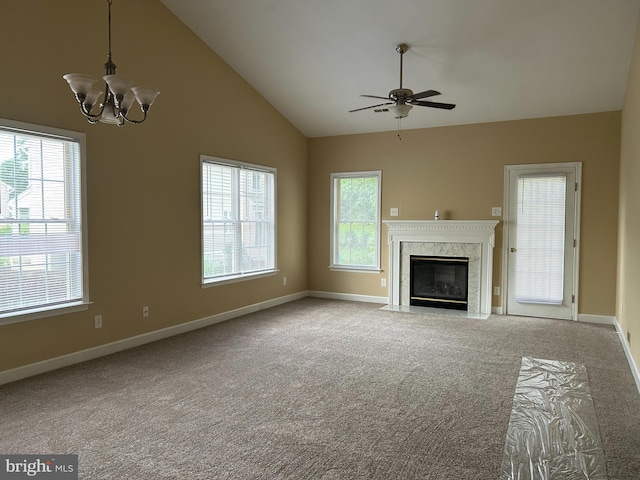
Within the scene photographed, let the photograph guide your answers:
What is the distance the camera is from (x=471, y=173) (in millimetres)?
6777

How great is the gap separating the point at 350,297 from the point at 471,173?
2777 mm

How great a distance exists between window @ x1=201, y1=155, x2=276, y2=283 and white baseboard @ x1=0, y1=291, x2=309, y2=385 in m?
0.50

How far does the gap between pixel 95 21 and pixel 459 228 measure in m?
5.20

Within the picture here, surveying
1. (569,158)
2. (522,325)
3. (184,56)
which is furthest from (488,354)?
(184,56)

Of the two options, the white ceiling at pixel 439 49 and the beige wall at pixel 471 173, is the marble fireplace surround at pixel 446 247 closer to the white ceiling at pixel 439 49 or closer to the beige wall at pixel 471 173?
the beige wall at pixel 471 173

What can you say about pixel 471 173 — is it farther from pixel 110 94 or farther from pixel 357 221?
pixel 110 94

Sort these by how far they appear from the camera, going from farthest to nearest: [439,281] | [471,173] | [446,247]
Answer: [439,281], [446,247], [471,173]

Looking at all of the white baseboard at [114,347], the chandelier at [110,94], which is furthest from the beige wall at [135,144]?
the chandelier at [110,94]

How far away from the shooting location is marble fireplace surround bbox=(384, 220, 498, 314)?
263 inches

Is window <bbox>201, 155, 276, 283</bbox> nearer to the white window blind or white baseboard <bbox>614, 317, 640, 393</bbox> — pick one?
the white window blind

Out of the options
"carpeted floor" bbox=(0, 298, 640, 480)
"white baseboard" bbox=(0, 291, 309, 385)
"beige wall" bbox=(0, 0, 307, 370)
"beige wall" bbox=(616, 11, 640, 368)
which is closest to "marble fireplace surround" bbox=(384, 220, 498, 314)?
"carpeted floor" bbox=(0, 298, 640, 480)

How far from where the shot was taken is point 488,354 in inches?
184

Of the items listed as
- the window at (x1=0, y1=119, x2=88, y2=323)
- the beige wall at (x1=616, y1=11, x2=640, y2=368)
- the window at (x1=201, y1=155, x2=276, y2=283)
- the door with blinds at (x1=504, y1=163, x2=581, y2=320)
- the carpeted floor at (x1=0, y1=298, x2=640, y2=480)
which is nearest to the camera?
the carpeted floor at (x1=0, y1=298, x2=640, y2=480)

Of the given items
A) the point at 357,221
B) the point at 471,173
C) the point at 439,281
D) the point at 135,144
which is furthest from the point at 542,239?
the point at 135,144
